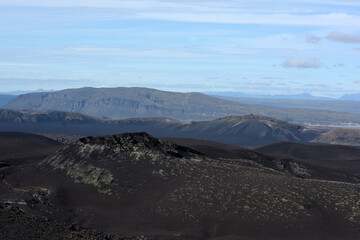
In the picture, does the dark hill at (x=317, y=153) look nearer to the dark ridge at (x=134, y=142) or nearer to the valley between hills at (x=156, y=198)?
the dark ridge at (x=134, y=142)

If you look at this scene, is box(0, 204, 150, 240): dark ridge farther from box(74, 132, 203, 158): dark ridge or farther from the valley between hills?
box(74, 132, 203, 158): dark ridge

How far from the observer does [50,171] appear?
59.1 meters

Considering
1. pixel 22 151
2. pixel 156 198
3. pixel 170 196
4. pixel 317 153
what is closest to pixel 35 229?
pixel 156 198

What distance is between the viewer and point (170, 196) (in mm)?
50750

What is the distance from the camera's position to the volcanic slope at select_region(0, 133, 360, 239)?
44969 millimetres

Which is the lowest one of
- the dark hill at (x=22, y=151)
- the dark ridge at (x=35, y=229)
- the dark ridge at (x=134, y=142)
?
the dark ridge at (x=35, y=229)

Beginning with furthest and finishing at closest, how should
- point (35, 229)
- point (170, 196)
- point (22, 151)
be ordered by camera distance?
point (22, 151)
point (170, 196)
point (35, 229)

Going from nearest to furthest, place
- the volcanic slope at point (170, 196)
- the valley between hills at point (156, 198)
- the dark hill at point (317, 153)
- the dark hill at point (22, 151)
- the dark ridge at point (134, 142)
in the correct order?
the valley between hills at point (156, 198) < the volcanic slope at point (170, 196) < the dark ridge at point (134, 142) < the dark hill at point (22, 151) < the dark hill at point (317, 153)

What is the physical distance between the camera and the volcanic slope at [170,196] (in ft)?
148

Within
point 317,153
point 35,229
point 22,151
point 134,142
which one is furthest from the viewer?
point 317,153

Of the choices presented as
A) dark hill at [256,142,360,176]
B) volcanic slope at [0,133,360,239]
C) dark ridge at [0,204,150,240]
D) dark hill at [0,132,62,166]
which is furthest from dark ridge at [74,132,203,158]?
dark hill at [256,142,360,176]

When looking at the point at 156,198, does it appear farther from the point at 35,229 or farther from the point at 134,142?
the point at 35,229

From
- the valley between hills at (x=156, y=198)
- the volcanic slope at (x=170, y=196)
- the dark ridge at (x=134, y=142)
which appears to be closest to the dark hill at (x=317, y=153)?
the dark ridge at (x=134, y=142)

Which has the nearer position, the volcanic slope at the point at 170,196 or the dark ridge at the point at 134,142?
the volcanic slope at the point at 170,196
